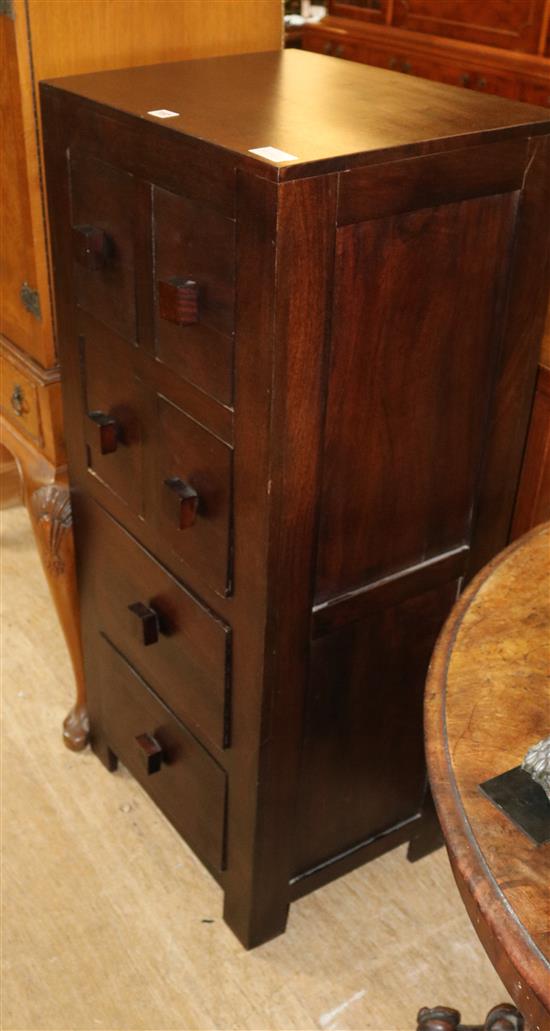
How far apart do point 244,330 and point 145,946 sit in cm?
97

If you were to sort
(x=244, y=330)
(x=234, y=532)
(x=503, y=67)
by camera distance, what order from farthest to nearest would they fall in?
(x=503, y=67) < (x=234, y=532) < (x=244, y=330)

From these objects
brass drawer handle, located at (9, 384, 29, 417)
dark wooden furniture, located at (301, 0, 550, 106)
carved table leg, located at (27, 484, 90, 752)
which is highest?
dark wooden furniture, located at (301, 0, 550, 106)

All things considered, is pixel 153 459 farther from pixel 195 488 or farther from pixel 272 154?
pixel 272 154

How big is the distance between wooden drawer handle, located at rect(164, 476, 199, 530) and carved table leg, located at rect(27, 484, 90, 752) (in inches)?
16.3

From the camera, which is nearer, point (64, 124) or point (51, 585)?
point (64, 124)

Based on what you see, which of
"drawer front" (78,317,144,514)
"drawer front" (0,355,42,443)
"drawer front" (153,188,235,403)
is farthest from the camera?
"drawer front" (0,355,42,443)

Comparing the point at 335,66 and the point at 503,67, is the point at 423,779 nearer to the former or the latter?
the point at 335,66

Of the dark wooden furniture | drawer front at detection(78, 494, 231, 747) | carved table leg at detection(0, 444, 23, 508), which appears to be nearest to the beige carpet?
drawer front at detection(78, 494, 231, 747)

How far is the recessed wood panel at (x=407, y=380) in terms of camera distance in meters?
1.10

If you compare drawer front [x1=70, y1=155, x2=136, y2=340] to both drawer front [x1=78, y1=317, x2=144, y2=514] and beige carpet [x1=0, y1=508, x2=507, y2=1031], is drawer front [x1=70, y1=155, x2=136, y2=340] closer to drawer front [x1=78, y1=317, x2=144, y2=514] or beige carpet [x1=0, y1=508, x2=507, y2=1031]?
drawer front [x1=78, y1=317, x2=144, y2=514]

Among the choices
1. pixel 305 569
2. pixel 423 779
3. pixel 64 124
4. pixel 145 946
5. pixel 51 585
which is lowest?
pixel 145 946

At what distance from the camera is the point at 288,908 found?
1.54 meters

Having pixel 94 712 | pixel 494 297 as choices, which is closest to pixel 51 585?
pixel 94 712

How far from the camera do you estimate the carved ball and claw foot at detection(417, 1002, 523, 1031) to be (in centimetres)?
127
